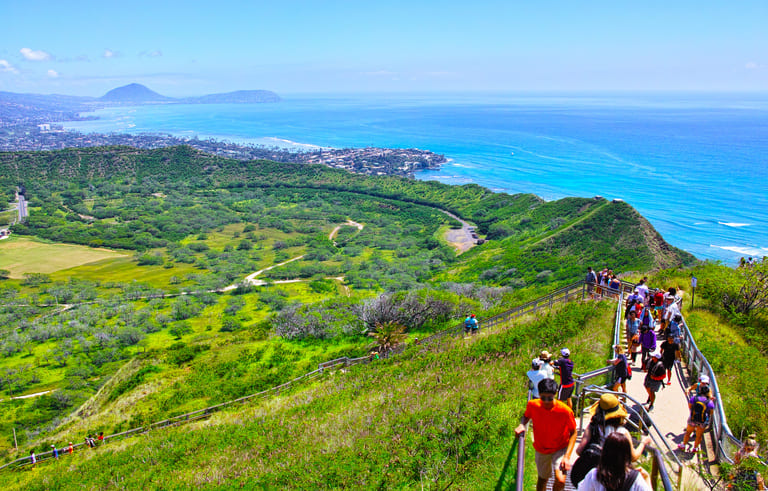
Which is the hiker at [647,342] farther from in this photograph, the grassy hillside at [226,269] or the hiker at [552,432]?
the grassy hillside at [226,269]

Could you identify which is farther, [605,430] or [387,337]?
[387,337]

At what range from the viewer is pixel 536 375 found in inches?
241

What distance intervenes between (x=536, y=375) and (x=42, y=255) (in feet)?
268

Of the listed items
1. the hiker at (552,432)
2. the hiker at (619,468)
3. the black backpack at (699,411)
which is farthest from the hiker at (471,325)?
the hiker at (619,468)

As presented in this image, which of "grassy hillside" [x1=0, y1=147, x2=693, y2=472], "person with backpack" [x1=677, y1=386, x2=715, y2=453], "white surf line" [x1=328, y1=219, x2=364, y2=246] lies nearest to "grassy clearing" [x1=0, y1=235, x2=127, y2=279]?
"grassy hillside" [x1=0, y1=147, x2=693, y2=472]

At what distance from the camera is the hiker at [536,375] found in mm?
6098

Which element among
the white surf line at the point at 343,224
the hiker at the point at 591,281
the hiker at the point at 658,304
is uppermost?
the hiker at the point at 658,304

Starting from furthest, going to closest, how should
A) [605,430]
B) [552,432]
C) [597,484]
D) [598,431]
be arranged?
[552,432] → [598,431] → [605,430] → [597,484]

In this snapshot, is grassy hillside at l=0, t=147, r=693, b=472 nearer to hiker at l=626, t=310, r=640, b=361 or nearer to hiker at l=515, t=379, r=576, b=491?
hiker at l=626, t=310, r=640, b=361

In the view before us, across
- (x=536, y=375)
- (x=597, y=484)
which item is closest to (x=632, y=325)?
(x=536, y=375)

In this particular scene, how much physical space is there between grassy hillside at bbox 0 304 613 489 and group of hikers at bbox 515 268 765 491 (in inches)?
66.1

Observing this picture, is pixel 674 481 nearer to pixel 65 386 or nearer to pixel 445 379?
pixel 445 379

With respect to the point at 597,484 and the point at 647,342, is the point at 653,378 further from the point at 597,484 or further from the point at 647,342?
the point at 597,484

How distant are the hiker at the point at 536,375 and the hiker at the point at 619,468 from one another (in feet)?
7.82
